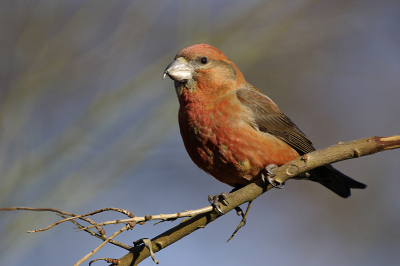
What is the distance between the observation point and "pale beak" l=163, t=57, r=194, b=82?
3.85 m

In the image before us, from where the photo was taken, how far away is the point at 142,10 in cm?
704

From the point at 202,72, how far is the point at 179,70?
26cm

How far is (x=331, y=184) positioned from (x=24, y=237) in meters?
4.43

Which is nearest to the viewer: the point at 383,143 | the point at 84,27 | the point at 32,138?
the point at 383,143

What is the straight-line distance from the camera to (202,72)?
401 centimetres

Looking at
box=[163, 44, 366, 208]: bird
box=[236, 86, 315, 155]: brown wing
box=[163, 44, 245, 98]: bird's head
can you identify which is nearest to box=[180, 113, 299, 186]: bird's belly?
box=[163, 44, 366, 208]: bird

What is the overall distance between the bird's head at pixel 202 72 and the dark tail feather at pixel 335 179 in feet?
4.55

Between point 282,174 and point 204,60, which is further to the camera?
point 204,60

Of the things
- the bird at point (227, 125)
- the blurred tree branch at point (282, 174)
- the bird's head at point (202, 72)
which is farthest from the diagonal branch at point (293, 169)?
the bird's head at point (202, 72)

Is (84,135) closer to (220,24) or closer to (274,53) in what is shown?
(220,24)

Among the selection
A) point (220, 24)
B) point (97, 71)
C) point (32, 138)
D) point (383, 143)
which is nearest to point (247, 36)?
point (220, 24)

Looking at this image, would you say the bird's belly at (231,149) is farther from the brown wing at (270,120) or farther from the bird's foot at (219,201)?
the bird's foot at (219,201)

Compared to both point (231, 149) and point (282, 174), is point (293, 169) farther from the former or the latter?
point (231, 149)

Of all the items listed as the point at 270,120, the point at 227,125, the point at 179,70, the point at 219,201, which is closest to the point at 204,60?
the point at 179,70
